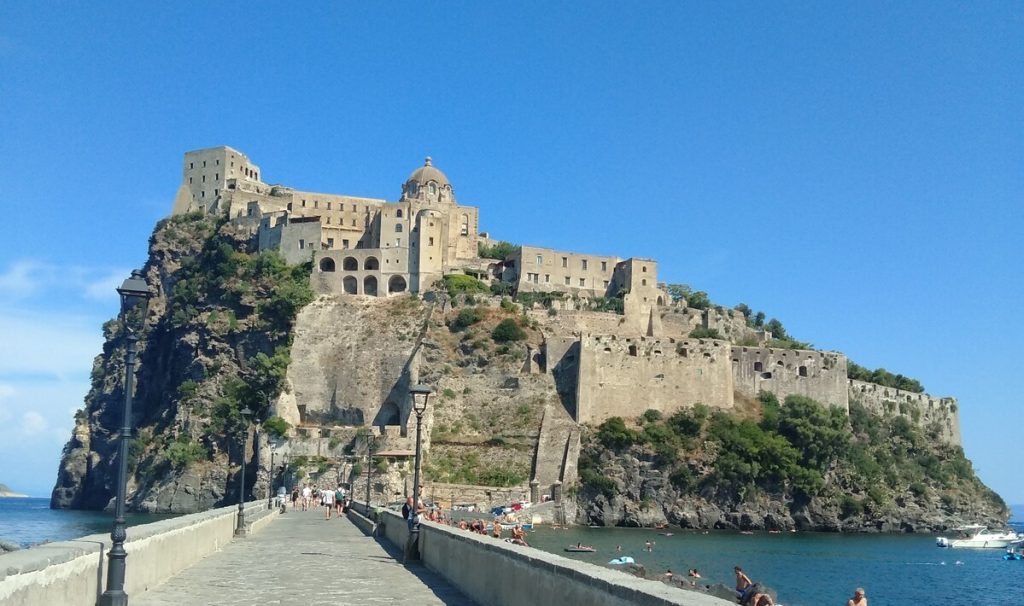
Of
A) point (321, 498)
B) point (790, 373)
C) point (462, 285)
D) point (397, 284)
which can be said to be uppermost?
point (397, 284)

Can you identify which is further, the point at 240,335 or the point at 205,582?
the point at 240,335

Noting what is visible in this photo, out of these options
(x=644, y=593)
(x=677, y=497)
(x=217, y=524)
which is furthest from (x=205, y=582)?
(x=677, y=497)

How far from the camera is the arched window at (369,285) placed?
79.9 meters

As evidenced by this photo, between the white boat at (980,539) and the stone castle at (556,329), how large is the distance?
1023cm

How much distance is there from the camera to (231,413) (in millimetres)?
76000

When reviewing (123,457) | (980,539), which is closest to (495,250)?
(980,539)

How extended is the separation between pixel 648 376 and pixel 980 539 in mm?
24749

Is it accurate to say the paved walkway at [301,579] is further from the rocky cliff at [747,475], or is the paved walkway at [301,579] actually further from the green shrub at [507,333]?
the green shrub at [507,333]

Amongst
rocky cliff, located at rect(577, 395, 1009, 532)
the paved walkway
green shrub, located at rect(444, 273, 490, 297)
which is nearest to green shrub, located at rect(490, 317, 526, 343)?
green shrub, located at rect(444, 273, 490, 297)

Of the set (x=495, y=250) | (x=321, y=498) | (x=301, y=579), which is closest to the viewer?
(x=301, y=579)

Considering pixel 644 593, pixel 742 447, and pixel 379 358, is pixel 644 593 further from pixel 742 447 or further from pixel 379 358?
pixel 379 358

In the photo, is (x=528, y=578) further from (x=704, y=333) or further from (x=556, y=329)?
(x=704, y=333)

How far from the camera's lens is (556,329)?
2965 inches

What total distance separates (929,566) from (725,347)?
22.2 metres
